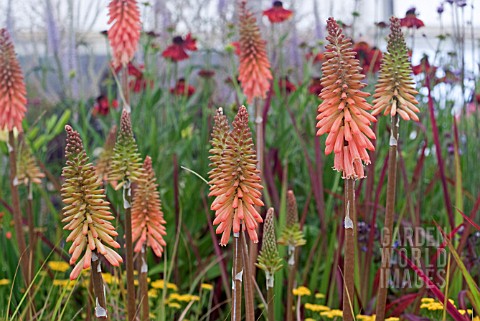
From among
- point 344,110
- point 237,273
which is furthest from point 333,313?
point 344,110

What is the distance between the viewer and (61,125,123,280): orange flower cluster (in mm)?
1497

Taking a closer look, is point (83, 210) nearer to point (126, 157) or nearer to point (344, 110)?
point (126, 157)

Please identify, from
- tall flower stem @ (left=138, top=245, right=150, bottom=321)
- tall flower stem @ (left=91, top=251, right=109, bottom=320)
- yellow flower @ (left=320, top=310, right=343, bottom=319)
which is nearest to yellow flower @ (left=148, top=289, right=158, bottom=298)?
yellow flower @ (left=320, top=310, right=343, bottom=319)

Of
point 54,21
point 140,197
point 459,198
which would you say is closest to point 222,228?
point 140,197

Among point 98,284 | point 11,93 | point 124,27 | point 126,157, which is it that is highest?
point 124,27

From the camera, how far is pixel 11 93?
2594mm

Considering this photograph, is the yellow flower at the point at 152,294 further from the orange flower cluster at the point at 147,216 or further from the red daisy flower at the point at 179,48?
the red daisy flower at the point at 179,48

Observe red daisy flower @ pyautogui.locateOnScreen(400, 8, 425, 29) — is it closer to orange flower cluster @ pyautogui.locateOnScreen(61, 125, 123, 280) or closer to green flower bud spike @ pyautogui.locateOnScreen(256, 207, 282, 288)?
green flower bud spike @ pyautogui.locateOnScreen(256, 207, 282, 288)

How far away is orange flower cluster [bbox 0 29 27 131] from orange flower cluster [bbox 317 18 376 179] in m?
1.34

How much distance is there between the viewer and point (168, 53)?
431 centimetres

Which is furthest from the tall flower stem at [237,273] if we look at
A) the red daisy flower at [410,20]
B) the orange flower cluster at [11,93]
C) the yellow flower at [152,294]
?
the red daisy flower at [410,20]

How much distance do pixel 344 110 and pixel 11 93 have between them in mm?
1461

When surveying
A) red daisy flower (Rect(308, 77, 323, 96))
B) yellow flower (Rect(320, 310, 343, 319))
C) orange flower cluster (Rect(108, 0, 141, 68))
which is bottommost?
yellow flower (Rect(320, 310, 343, 319))

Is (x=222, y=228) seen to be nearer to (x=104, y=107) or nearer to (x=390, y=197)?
(x=390, y=197)
